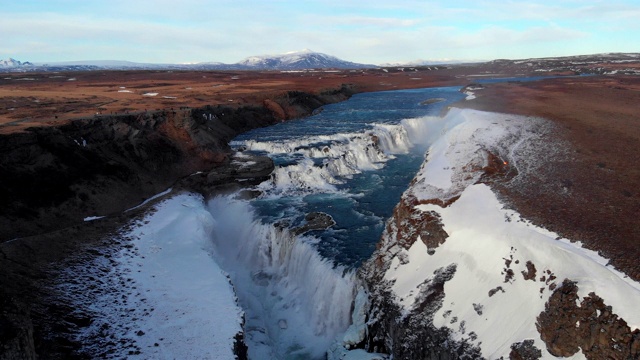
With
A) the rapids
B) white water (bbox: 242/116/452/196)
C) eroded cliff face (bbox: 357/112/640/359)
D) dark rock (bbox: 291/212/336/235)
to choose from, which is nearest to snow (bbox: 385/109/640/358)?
eroded cliff face (bbox: 357/112/640/359)

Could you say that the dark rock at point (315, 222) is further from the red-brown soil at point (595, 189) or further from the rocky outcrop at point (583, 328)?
the rocky outcrop at point (583, 328)

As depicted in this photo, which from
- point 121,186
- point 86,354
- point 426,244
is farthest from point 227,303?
point 121,186

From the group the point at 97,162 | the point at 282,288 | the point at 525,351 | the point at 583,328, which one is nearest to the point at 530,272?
the point at 583,328

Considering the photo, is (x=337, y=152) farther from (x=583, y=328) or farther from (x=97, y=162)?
(x=583, y=328)

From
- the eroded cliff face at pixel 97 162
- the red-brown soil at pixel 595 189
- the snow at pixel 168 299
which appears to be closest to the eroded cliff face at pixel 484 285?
the red-brown soil at pixel 595 189

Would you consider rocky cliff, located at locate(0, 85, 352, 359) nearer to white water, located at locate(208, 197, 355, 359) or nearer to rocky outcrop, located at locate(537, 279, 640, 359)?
white water, located at locate(208, 197, 355, 359)

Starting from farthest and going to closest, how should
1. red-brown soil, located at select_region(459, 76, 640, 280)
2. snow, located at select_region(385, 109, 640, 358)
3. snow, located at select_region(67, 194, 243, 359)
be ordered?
snow, located at select_region(67, 194, 243, 359), red-brown soil, located at select_region(459, 76, 640, 280), snow, located at select_region(385, 109, 640, 358)

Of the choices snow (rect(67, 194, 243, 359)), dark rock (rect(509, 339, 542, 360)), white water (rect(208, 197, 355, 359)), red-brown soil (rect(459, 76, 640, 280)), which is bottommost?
white water (rect(208, 197, 355, 359))

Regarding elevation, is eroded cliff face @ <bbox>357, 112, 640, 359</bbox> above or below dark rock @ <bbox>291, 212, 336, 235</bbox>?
above
